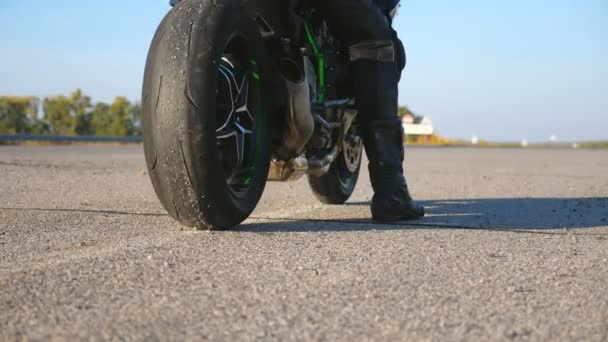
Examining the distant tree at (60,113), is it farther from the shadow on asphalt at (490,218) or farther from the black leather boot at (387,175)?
the black leather boot at (387,175)

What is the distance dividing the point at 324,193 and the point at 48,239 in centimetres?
245

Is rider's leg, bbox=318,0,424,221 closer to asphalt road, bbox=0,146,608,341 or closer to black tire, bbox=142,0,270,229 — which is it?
asphalt road, bbox=0,146,608,341

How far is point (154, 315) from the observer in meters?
1.74

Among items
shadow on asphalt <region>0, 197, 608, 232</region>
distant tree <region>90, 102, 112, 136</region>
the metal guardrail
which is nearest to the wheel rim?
shadow on asphalt <region>0, 197, 608, 232</region>

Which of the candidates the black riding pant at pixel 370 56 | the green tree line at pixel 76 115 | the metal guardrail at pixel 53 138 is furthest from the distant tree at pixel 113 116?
the black riding pant at pixel 370 56

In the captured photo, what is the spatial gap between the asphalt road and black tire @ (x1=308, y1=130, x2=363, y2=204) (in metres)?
0.88

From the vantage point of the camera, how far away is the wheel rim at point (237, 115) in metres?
3.19

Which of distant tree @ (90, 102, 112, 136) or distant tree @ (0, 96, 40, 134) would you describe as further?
distant tree @ (90, 102, 112, 136)

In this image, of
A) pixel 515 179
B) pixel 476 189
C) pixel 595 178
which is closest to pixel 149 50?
pixel 476 189

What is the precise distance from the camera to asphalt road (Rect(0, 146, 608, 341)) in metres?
1.70

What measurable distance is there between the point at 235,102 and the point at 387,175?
1083 millimetres

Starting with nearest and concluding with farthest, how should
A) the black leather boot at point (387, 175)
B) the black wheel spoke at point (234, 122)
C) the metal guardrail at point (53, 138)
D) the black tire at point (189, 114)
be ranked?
the black tire at point (189, 114), the black wheel spoke at point (234, 122), the black leather boot at point (387, 175), the metal guardrail at point (53, 138)

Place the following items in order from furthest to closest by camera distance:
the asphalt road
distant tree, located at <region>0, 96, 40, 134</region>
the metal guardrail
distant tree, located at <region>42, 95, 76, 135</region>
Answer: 1. distant tree, located at <region>42, 95, 76, 135</region>
2. distant tree, located at <region>0, 96, 40, 134</region>
3. the metal guardrail
4. the asphalt road

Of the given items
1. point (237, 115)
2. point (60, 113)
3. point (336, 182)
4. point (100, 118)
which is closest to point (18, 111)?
point (60, 113)
